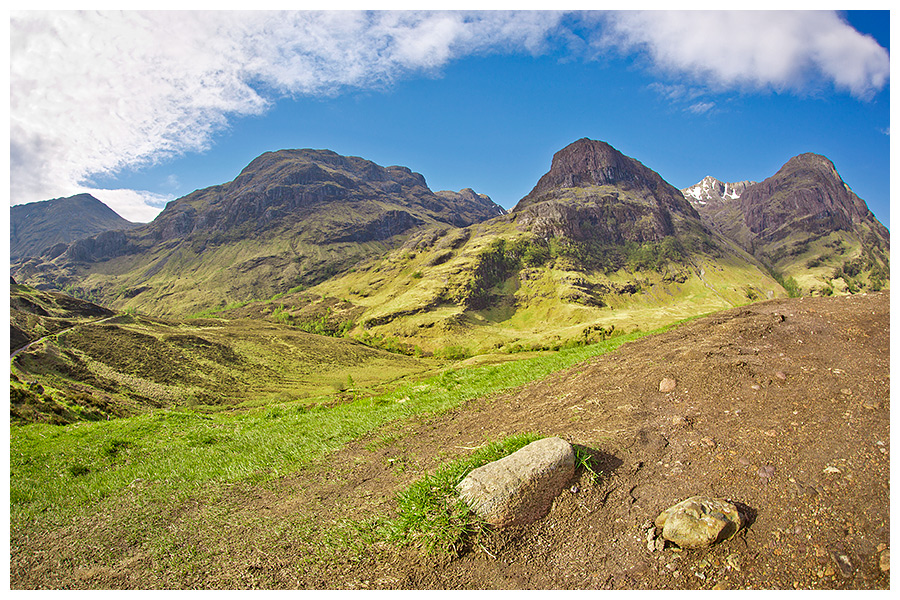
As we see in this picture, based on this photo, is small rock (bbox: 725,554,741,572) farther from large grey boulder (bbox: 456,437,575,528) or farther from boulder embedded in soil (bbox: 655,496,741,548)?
large grey boulder (bbox: 456,437,575,528)

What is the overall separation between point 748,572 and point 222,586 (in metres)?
6.88

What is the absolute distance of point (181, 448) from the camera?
42.6 ft

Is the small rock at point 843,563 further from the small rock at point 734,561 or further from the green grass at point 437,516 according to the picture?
the green grass at point 437,516

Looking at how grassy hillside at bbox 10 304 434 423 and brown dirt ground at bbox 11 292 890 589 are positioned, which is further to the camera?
grassy hillside at bbox 10 304 434 423

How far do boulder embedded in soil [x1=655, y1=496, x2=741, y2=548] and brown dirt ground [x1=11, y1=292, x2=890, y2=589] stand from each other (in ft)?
0.43

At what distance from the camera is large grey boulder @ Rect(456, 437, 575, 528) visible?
5602mm

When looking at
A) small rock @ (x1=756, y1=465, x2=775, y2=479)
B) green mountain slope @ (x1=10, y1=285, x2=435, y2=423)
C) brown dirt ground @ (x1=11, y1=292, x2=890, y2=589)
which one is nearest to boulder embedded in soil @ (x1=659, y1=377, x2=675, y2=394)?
brown dirt ground @ (x1=11, y1=292, x2=890, y2=589)

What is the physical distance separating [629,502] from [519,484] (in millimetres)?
1672

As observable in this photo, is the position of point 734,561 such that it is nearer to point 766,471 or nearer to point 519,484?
point 766,471

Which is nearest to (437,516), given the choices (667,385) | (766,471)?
(766,471)

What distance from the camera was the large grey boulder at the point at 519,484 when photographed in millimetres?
5602

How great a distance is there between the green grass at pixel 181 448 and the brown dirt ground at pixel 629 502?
114 cm

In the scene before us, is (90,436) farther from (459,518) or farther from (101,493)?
(459,518)

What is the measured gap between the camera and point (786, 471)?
5.75m
